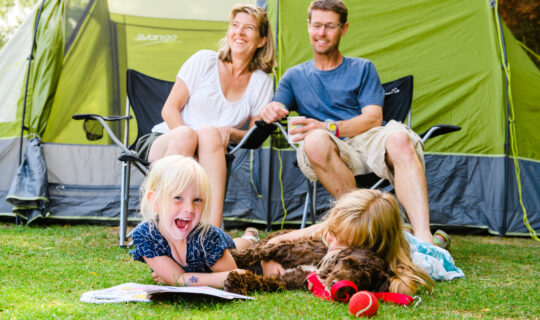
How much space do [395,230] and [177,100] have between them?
56.2 inches

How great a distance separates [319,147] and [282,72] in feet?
4.19

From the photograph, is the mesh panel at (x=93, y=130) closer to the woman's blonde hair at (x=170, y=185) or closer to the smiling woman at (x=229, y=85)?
the smiling woman at (x=229, y=85)

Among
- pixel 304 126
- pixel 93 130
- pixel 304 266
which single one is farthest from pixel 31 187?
pixel 304 266

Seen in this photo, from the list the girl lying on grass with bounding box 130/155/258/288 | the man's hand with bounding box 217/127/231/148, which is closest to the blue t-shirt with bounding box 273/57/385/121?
the man's hand with bounding box 217/127/231/148

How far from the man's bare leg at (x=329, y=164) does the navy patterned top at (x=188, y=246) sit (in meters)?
0.82

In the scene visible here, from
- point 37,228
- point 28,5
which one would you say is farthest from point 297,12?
point 28,5

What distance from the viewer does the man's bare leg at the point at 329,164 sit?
229 cm

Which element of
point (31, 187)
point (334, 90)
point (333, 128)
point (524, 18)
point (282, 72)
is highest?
point (524, 18)

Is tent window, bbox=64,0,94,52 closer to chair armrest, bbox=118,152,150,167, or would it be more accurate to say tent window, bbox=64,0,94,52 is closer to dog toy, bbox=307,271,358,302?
chair armrest, bbox=118,152,150,167

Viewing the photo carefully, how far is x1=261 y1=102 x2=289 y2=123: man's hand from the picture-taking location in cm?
247

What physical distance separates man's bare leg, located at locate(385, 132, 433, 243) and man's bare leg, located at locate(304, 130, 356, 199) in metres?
0.20

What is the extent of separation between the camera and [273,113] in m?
2.48

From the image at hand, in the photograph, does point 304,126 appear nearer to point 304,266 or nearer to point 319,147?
point 319,147

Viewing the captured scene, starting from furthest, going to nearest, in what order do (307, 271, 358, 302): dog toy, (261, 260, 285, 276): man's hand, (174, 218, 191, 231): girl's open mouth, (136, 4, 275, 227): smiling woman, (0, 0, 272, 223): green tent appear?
1. (0, 0, 272, 223): green tent
2. (136, 4, 275, 227): smiling woman
3. (261, 260, 285, 276): man's hand
4. (174, 218, 191, 231): girl's open mouth
5. (307, 271, 358, 302): dog toy
